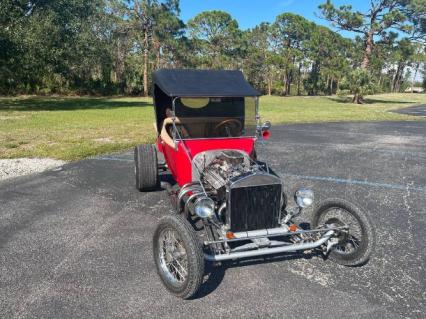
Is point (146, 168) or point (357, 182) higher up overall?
point (146, 168)

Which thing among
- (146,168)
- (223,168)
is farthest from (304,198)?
(146,168)

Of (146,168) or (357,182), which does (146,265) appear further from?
(357,182)

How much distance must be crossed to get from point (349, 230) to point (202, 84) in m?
3.02

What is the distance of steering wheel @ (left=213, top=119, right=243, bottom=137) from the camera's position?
213 inches

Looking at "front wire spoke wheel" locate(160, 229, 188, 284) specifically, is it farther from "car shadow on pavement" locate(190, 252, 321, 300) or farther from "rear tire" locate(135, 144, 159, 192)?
"rear tire" locate(135, 144, 159, 192)

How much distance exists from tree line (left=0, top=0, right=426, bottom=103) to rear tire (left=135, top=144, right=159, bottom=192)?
1618 cm

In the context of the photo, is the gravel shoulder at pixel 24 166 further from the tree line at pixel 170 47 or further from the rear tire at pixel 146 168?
the tree line at pixel 170 47

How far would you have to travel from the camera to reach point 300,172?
A: 301 inches

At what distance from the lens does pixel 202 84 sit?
5.22 metres

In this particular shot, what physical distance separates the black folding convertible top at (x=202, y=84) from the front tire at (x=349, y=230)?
204 centimetres

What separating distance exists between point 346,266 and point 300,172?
400 centimetres

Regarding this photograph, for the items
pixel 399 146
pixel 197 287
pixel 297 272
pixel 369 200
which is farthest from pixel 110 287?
pixel 399 146

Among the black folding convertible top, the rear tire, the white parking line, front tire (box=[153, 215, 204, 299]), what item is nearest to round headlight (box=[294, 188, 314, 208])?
front tire (box=[153, 215, 204, 299])

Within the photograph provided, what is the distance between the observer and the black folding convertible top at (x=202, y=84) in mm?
4825
